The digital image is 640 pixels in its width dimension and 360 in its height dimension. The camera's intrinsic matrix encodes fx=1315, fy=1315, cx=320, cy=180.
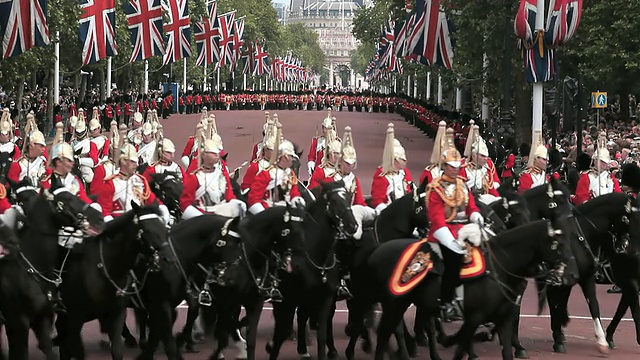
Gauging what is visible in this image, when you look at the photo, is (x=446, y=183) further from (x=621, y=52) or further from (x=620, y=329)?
(x=621, y=52)

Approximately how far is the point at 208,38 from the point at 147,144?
145ft

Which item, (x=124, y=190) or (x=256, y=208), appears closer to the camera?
(x=124, y=190)

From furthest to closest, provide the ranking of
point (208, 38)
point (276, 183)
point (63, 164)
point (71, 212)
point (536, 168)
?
point (208, 38)
point (536, 168)
point (276, 183)
point (63, 164)
point (71, 212)

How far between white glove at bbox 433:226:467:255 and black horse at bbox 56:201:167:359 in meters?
2.64

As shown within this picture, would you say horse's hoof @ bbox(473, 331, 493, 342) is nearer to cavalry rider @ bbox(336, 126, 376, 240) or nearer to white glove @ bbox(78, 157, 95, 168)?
cavalry rider @ bbox(336, 126, 376, 240)

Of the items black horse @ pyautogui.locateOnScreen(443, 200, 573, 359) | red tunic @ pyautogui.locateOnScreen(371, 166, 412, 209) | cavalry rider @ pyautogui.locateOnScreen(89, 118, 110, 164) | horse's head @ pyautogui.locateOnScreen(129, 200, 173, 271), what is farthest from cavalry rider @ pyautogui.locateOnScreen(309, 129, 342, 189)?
cavalry rider @ pyautogui.locateOnScreen(89, 118, 110, 164)

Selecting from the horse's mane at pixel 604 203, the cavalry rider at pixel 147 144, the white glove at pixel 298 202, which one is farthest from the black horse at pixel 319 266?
the cavalry rider at pixel 147 144

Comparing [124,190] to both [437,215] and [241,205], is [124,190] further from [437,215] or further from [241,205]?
[437,215]

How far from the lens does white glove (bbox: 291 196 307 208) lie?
43.3ft

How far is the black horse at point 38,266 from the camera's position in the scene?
476 inches

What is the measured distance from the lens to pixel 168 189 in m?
15.5

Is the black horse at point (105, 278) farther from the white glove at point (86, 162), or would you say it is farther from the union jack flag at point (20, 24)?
the union jack flag at point (20, 24)

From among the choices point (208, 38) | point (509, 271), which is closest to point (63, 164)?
point (509, 271)

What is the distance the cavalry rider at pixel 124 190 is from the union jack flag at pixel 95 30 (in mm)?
24021
